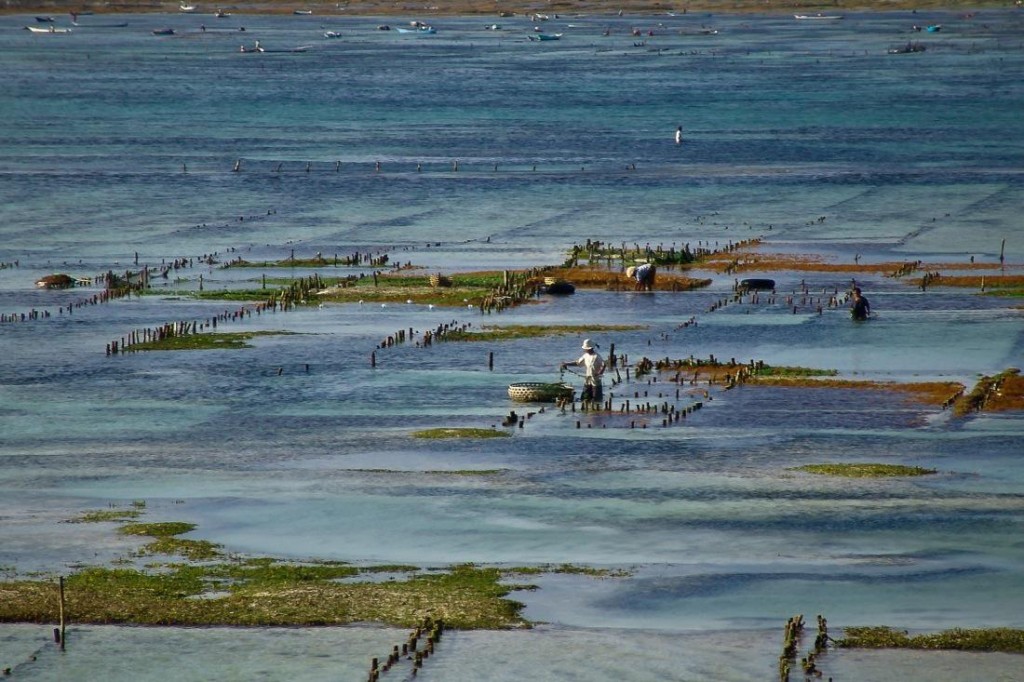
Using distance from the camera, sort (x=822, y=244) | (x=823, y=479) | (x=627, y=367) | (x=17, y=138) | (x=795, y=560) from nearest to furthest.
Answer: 1. (x=795, y=560)
2. (x=823, y=479)
3. (x=627, y=367)
4. (x=822, y=244)
5. (x=17, y=138)

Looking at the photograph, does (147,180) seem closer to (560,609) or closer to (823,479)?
(823,479)

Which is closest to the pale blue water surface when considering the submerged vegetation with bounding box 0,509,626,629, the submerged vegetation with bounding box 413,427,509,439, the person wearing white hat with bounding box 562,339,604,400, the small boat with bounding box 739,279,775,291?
the submerged vegetation with bounding box 0,509,626,629

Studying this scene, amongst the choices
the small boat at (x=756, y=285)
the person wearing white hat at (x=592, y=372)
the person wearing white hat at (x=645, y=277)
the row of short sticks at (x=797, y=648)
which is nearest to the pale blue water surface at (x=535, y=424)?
the row of short sticks at (x=797, y=648)

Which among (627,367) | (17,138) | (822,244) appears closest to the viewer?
(627,367)

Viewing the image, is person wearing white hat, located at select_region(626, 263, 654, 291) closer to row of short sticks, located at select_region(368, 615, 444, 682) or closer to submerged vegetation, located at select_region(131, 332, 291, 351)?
submerged vegetation, located at select_region(131, 332, 291, 351)

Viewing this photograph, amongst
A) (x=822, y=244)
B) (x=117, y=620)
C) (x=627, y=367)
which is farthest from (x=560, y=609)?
(x=822, y=244)

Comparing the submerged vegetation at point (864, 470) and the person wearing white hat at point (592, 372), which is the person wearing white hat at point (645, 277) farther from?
the submerged vegetation at point (864, 470)
